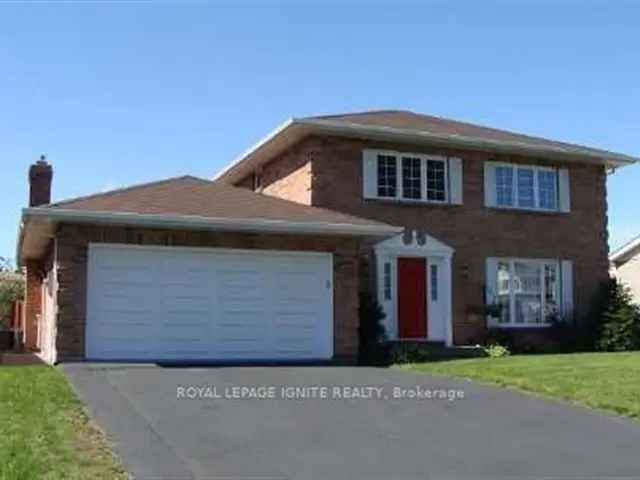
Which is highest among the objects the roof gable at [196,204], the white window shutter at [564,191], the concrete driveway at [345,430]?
the white window shutter at [564,191]

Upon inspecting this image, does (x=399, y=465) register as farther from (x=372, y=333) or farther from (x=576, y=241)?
(x=576, y=241)

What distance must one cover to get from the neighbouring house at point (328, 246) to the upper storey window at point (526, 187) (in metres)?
0.04

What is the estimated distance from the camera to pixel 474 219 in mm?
22328

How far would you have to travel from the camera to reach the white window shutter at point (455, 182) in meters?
22.1

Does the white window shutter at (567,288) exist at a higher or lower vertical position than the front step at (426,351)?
higher

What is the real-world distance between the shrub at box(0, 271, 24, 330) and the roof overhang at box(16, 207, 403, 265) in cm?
1635

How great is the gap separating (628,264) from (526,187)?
9628 millimetres

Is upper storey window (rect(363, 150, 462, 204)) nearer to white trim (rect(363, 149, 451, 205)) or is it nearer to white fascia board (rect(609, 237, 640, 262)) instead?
white trim (rect(363, 149, 451, 205))

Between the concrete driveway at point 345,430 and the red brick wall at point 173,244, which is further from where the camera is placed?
the red brick wall at point 173,244

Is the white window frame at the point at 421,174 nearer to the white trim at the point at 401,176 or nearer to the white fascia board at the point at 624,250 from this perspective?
the white trim at the point at 401,176

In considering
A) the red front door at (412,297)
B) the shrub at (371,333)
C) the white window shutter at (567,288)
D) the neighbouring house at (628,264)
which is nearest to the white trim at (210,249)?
the shrub at (371,333)

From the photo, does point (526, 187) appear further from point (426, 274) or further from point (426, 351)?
point (426, 351)

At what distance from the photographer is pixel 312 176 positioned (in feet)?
67.8

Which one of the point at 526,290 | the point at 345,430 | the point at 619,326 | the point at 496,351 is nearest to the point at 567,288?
the point at 526,290
